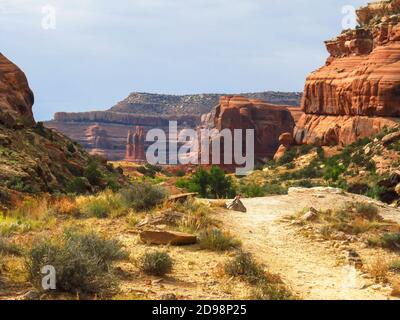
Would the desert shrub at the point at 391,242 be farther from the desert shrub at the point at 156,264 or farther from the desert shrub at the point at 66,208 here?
the desert shrub at the point at 66,208

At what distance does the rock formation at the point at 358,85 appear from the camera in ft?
179

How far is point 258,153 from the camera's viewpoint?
92.8 metres

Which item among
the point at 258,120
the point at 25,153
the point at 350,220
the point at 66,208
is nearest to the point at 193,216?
the point at 66,208

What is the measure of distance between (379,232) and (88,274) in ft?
25.6

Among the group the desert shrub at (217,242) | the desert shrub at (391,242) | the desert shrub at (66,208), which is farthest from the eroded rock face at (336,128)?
the desert shrub at (217,242)

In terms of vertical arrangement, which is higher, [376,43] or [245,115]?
[376,43]

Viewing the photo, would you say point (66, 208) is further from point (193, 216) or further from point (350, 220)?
point (350, 220)

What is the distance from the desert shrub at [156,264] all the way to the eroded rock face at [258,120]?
83304 mm

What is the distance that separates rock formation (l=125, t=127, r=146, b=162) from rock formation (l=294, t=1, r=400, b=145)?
82825mm

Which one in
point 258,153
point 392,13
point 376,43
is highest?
point 392,13

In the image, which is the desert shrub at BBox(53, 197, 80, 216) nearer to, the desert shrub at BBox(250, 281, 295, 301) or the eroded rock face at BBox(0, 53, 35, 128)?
the desert shrub at BBox(250, 281, 295, 301)

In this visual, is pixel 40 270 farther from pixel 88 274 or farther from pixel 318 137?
pixel 318 137

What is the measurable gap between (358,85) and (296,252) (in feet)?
166
